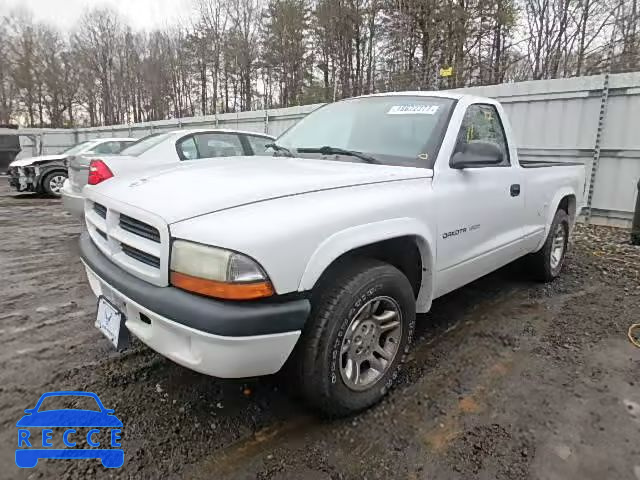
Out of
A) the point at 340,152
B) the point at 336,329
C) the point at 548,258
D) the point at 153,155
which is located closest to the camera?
the point at 336,329

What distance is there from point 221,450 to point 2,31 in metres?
46.8

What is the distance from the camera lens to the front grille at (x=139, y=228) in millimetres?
1831

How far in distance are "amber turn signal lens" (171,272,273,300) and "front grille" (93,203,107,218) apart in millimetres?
981

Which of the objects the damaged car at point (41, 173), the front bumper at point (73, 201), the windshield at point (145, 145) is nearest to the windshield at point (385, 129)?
the windshield at point (145, 145)

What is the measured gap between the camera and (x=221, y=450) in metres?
1.91

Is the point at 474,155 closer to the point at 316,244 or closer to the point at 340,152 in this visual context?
the point at 340,152

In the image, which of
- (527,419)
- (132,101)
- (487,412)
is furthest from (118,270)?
(132,101)

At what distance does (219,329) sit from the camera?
1.60 m

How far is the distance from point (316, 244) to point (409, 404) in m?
1.14

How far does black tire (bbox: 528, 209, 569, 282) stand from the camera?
412cm

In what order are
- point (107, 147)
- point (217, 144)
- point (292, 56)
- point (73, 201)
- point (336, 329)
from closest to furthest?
point (336, 329)
point (73, 201)
point (217, 144)
point (107, 147)
point (292, 56)

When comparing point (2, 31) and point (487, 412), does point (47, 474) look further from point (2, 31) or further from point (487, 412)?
point (2, 31)

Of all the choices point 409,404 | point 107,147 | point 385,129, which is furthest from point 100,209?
point 107,147

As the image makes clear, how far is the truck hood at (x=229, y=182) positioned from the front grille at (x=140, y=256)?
0.67 ft
